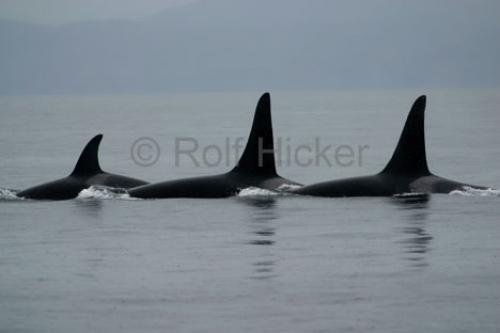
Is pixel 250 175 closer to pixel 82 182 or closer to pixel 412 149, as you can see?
pixel 412 149

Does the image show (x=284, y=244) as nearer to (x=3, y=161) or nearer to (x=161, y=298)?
(x=161, y=298)

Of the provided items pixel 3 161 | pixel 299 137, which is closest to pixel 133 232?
pixel 3 161

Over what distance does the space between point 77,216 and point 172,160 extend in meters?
32.8

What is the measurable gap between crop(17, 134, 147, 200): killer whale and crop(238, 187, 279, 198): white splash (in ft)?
13.3

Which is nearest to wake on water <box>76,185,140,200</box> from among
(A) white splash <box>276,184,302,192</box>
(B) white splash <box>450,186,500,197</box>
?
(A) white splash <box>276,184,302,192</box>

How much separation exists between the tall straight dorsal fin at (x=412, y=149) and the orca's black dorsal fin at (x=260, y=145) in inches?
124

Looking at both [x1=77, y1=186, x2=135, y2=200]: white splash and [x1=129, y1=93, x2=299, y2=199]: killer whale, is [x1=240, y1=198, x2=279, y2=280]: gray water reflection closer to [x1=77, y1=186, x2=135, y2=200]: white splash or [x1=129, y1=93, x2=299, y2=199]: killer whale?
[x1=129, y1=93, x2=299, y2=199]: killer whale

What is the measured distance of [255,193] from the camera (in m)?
36.0

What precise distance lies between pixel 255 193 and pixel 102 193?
14.0ft

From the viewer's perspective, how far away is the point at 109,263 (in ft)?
80.4

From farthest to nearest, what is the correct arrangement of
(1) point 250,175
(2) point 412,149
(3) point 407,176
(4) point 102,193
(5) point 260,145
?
(4) point 102,193 < (1) point 250,175 < (5) point 260,145 < (3) point 407,176 < (2) point 412,149

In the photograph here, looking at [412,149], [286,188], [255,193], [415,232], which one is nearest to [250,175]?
[255,193]

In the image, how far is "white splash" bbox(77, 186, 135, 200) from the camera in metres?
37.0

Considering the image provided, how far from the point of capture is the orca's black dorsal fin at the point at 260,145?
36188 mm
